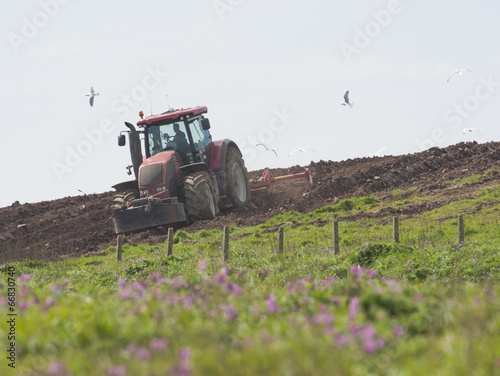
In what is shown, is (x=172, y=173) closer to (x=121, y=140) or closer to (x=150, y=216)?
(x=150, y=216)

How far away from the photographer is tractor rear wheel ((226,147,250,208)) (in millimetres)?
19750

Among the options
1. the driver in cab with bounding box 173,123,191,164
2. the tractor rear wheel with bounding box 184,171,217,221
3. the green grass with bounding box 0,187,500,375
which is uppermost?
the driver in cab with bounding box 173,123,191,164

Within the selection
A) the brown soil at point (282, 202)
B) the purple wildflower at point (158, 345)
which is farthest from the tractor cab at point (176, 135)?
the purple wildflower at point (158, 345)

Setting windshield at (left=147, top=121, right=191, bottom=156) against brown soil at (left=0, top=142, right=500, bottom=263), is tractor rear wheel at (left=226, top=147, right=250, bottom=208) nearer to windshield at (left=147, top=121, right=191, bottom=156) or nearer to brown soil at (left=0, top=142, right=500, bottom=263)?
brown soil at (left=0, top=142, right=500, bottom=263)

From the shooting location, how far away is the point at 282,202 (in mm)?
23750

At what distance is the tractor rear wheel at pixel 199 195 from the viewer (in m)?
17.6

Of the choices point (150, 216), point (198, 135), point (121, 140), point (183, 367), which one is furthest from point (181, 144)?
point (183, 367)

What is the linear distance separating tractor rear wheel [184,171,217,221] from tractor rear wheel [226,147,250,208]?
3.27 ft

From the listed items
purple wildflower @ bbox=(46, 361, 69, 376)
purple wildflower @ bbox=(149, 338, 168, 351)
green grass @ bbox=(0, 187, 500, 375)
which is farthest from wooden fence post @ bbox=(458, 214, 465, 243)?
purple wildflower @ bbox=(46, 361, 69, 376)

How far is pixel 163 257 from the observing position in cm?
1466

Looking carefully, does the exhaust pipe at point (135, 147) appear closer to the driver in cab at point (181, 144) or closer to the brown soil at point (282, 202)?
the driver in cab at point (181, 144)

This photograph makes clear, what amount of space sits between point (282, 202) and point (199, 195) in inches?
250

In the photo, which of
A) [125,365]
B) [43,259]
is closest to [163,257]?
[43,259]

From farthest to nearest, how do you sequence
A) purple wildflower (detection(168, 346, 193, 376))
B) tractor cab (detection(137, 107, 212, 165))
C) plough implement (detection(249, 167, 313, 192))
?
plough implement (detection(249, 167, 313, 192)) → tractor cab (detection(137, 107, 212, 165)) → purple wildflower (detection(168, 346, 193, 376))
